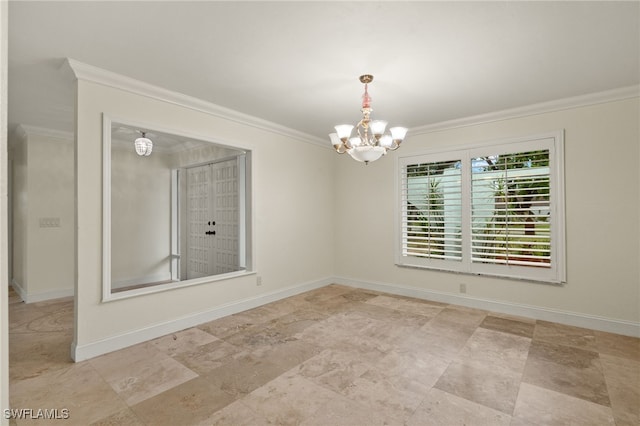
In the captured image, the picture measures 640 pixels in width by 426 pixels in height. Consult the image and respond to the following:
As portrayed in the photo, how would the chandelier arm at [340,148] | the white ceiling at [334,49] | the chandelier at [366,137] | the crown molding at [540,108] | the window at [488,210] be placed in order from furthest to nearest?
the window at [488,210], the crown molding at [540,108], the chandelier arm at [340,148], the chandelier at [366,137], the white ceiling at [334,49]

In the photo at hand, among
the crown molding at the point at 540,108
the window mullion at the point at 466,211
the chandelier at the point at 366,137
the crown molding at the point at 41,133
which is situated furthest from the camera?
the crown molding at the point at 41,133

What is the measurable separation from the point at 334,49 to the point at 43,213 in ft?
16.3

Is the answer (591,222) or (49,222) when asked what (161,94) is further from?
(591,222)

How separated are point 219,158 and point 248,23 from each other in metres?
3.37

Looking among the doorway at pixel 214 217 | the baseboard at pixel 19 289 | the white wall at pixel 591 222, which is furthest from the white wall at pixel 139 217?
the white wall at pixel 591 222

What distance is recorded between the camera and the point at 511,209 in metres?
3.95

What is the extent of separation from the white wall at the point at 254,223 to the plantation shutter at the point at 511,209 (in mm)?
2426

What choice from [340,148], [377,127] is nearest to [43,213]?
[340,148]

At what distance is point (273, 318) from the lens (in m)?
3.93

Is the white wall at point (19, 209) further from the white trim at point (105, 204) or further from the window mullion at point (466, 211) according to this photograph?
the window mullion at point (466, 211)

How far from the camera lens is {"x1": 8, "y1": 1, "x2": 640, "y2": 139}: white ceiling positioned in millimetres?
2072

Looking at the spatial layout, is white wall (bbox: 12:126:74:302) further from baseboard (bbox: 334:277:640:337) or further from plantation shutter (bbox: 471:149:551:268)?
plantation shutter (bbox: 471:149:551:268)

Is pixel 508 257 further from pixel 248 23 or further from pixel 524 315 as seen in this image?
pixel 248 23

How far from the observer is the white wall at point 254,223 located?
2.88m
